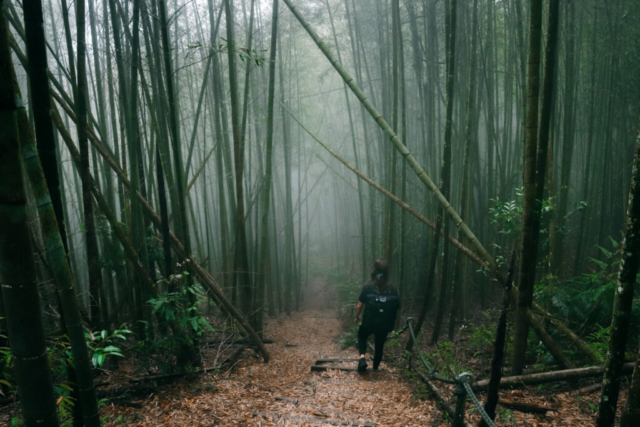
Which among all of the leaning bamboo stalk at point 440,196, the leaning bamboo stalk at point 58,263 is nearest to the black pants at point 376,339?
the leaning bamboo stalk at point 440,196

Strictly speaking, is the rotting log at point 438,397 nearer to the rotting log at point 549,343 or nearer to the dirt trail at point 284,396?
the dirt trail at point 284,396

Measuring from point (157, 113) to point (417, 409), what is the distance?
3.45 metres

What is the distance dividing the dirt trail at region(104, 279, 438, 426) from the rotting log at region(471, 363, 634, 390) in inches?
21.3

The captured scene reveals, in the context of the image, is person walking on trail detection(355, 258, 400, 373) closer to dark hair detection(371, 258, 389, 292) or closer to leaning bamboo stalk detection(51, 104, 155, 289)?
dark hair detection(371, 258, 389, 292)

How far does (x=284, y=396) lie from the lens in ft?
10.6

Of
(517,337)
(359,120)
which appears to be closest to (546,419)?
(517,337)

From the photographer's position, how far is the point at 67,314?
4.19 feet

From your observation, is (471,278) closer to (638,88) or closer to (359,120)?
(638,88)

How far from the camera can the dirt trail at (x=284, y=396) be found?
263cm

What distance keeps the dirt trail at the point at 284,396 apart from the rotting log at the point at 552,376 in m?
0.54

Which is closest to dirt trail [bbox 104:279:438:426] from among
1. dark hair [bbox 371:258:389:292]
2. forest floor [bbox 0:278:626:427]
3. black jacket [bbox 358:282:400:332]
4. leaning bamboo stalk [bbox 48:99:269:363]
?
forest floor [bbox 0:278:626:427]

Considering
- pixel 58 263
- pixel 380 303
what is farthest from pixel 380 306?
pixel 58 263

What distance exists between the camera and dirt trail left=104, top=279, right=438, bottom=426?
263cm

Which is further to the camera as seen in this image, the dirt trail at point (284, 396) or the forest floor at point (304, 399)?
the dirt trail at point (284, 396)
